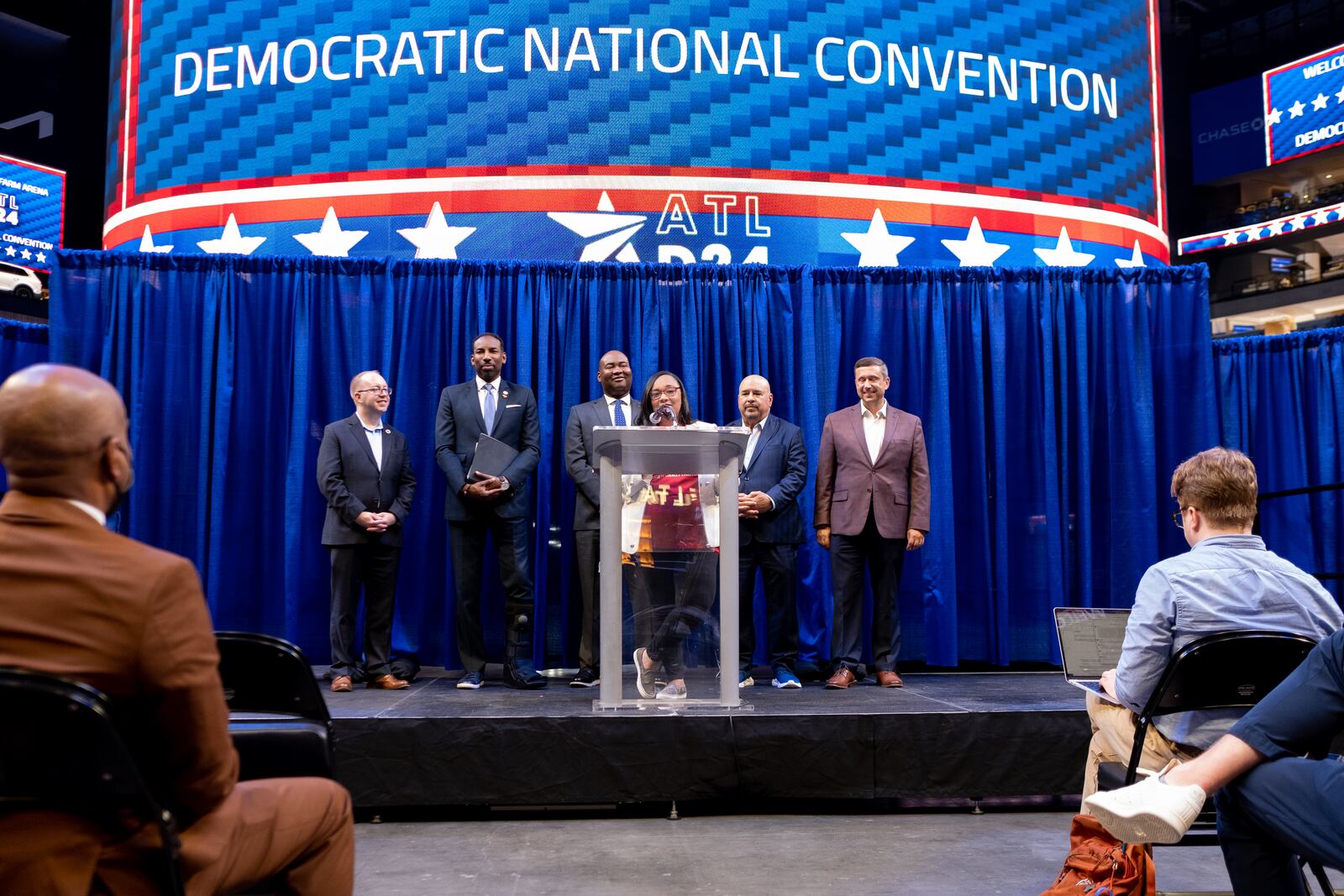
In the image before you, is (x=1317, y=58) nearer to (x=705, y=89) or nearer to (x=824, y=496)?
(x=705, y=89)

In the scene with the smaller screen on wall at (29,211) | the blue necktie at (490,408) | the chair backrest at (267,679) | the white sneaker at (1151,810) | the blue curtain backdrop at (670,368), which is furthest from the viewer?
the smaller screen on wall at (29,211)

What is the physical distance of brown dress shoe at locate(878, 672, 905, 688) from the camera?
5.01m

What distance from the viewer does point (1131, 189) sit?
24.6 ft

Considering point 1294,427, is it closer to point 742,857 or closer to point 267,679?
point 742,857

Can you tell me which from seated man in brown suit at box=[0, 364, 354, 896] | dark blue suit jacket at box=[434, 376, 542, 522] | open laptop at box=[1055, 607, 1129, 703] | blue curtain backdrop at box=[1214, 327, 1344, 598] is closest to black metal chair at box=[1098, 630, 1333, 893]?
open laptop at box=[1055, 607, 1129, 703]

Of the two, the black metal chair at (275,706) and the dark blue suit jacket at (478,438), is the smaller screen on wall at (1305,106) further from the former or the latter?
the black metal chair at (275,706)

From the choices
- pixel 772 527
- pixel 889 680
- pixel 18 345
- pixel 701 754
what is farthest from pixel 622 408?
pixel 18 345

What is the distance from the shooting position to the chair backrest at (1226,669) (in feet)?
7.57

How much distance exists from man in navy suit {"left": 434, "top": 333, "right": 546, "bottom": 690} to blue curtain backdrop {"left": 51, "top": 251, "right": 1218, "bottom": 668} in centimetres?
60

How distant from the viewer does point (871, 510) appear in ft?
17.0

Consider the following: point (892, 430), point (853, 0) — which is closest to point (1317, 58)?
point (853, 0)

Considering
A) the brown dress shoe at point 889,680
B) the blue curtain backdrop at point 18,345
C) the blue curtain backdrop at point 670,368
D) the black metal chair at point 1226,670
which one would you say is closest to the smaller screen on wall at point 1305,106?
the blue curtain backdrop at point 670,368

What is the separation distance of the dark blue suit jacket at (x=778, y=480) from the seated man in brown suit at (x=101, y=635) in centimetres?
381

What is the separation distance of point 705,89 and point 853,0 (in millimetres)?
1164
